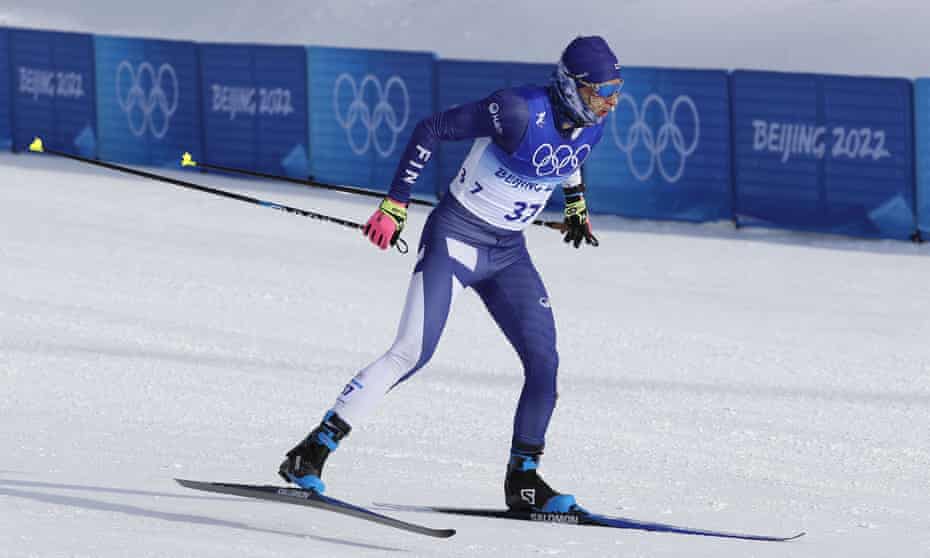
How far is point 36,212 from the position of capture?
17.4 m

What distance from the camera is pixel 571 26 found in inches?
1387

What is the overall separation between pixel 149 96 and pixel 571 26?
14.5 meters

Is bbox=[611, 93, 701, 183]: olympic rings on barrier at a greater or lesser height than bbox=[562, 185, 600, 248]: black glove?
greater

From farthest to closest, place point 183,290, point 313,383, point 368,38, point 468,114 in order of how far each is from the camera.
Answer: point 368,38
point 183,290
point 313,383
point 468,114

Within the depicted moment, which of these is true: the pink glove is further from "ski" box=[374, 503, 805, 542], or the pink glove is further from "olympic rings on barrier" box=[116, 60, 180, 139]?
"olympic rings on barrier" box=[116, 60, 180, 139]

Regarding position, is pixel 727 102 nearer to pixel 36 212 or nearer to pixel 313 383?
pixel 36 212

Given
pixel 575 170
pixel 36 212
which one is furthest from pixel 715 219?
pixel 575 170

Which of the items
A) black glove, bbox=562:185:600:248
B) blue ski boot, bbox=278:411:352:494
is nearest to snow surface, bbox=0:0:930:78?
black glove, bbox=562:185:600:248

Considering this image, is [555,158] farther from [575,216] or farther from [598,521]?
[598,521]

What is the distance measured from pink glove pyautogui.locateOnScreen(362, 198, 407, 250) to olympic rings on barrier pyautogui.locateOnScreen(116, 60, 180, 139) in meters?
15.3

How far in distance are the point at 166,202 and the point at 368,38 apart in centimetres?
1842

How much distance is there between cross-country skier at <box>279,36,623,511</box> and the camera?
6.80 meters

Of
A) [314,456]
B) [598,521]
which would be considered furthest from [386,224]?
[598,521]

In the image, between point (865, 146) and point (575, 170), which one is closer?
point (575, 170)
